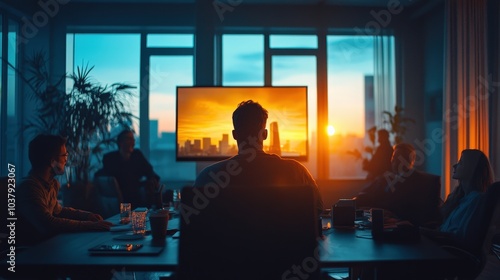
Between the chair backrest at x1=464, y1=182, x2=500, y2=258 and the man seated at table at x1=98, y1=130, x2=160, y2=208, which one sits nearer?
the chair backrest at x1=464, y1=182, x2=500, y2=258

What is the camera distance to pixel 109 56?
658 centimetres

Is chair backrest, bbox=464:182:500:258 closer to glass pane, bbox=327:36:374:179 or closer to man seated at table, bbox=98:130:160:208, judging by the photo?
man seated at table, bbox=98:130:160:208

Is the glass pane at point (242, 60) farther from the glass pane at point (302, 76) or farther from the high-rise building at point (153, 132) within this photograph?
the high-rise building at point (153, 132)

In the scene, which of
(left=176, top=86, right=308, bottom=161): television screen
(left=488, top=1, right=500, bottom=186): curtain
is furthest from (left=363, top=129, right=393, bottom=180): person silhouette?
(left=488, top=1, right=500, bottom=186): curtain

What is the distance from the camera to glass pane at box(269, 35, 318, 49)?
6.76m

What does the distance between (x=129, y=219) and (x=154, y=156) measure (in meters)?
4.31

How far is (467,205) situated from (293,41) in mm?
4701

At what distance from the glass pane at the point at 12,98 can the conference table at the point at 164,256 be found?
4529 millimetres

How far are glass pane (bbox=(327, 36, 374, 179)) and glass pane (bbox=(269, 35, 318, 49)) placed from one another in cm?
27

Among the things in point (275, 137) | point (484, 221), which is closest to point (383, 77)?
point (275, 137)

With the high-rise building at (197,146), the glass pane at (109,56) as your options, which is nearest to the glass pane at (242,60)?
the high-rise building at (197,146)

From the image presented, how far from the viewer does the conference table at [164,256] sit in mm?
1517

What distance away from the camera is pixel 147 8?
6531 mm

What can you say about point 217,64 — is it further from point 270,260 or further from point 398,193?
point 270,260
